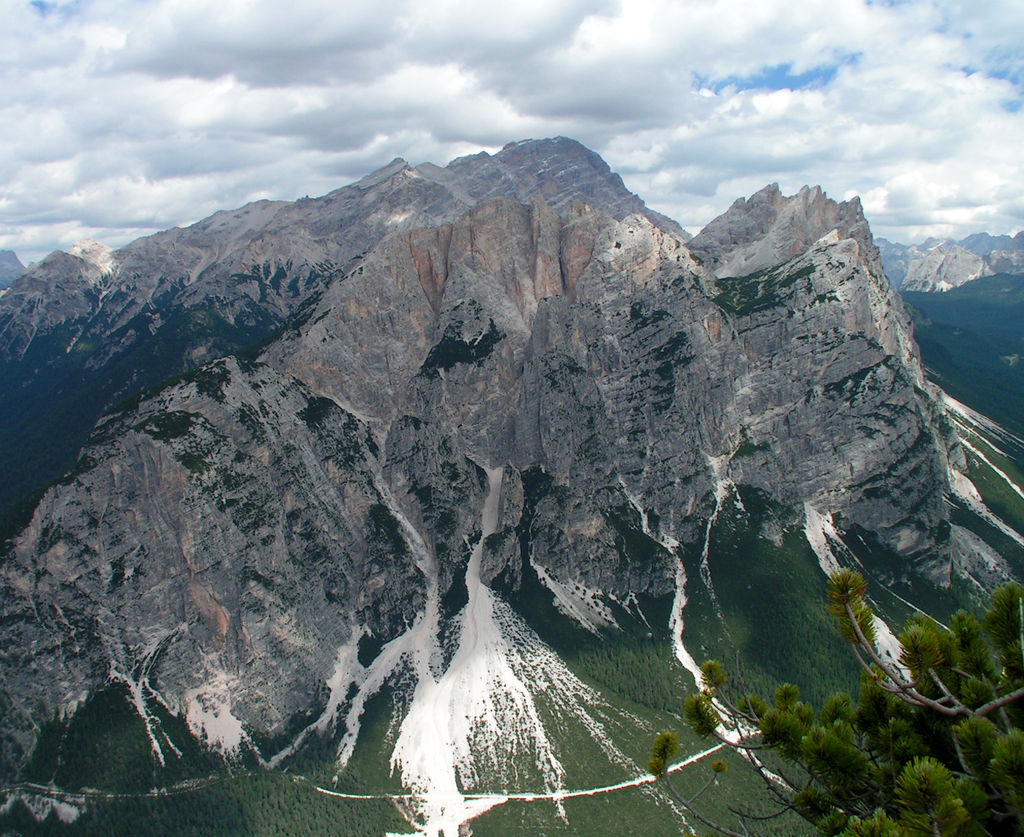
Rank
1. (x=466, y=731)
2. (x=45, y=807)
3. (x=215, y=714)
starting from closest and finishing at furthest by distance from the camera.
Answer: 1. (x=45, y=807)
2. (x=215, y=714)
3. (x=466, y=731)

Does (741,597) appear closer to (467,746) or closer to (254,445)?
(467,746)

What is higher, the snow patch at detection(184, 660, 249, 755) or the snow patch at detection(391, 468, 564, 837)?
the snow patch at detection(184, 660, 249, 755)

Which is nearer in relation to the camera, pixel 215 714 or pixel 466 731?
pixel 215 714

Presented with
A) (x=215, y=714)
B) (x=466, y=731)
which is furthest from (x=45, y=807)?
(x=466, y=731)

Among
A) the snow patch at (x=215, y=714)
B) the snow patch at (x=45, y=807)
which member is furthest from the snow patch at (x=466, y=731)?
the snow patch at (x=45, y=807)

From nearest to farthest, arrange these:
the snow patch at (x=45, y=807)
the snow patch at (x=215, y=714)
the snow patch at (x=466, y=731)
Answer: the snow patch at (x=45, y=807)
the snow patch at (x=466, y=731)
the snow patch at (x=215, y=714)

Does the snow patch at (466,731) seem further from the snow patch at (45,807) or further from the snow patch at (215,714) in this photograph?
the snow patch at (45,807)

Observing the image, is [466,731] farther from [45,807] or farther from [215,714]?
[45,807]

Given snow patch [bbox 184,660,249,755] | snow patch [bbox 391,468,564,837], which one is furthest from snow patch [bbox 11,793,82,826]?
snow patch [bbox 391,468,564,837]

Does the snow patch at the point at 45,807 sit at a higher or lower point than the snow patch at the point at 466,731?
higher

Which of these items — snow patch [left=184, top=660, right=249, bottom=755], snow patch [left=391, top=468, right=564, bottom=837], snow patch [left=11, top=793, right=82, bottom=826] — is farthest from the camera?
snow patch [left=184, top=660, right=249, bottom=755]

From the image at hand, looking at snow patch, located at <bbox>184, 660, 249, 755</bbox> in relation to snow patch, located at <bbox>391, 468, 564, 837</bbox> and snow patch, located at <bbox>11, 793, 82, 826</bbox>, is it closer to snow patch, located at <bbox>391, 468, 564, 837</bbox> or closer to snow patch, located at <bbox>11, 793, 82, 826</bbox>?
snow patch, located at <bbox>11, 793, 82, 826</bbox>

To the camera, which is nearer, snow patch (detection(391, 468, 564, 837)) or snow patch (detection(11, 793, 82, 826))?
snow patch (detection(11, 793, 82, 826))
